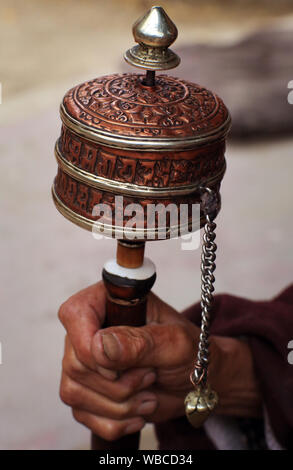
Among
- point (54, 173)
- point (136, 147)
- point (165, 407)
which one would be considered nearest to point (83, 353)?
point (165, 407)

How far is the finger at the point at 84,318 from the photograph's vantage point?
2.35 feet

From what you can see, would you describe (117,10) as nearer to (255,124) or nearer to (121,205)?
(255,124)

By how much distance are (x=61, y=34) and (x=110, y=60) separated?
0.40 meters

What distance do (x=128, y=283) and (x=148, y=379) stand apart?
133mm

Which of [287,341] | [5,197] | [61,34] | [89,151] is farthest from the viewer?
[61,34]

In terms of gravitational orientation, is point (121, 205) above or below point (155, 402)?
above

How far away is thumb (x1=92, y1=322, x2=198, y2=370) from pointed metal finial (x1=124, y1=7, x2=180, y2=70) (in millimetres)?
265

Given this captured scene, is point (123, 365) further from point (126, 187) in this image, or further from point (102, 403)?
point (126, 187)

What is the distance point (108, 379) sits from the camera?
2.37 ft

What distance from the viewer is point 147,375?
29.4 inches

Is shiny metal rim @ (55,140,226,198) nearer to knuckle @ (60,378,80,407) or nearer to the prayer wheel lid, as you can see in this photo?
the prayer wheel lid

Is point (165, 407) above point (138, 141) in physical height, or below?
below

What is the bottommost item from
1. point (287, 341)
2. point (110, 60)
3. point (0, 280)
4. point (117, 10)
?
point (0, 280)

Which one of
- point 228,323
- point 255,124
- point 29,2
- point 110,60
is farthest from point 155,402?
point 29,2
